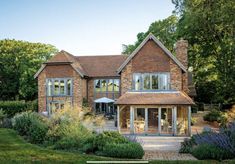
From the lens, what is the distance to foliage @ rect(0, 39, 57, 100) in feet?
152

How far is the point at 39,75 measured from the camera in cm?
3347

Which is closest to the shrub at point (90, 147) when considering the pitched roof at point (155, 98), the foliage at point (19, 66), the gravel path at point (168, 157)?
the gravel path at point (168, 157)

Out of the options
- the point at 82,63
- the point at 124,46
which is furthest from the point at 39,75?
the point at 124,46

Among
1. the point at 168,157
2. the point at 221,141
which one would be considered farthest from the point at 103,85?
the point at 221,141

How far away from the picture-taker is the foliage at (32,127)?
1708cm

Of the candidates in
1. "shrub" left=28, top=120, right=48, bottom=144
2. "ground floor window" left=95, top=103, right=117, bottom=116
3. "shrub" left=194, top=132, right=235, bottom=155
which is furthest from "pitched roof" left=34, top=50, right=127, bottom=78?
"shrub" left=194, top=132, right=235, bottom=155

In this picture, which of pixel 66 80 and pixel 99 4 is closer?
pixel 99 4

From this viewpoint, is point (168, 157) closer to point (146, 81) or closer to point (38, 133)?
point (38, 133)

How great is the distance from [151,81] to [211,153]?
590 inches

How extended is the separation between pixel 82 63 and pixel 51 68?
4240mm

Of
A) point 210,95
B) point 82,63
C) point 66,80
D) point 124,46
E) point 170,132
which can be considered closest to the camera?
point 170,132

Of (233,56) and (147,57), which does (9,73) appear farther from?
(233,56)

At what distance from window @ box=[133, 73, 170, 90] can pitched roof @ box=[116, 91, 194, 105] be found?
0.68m

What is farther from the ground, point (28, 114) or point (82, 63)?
point (82, 63)
